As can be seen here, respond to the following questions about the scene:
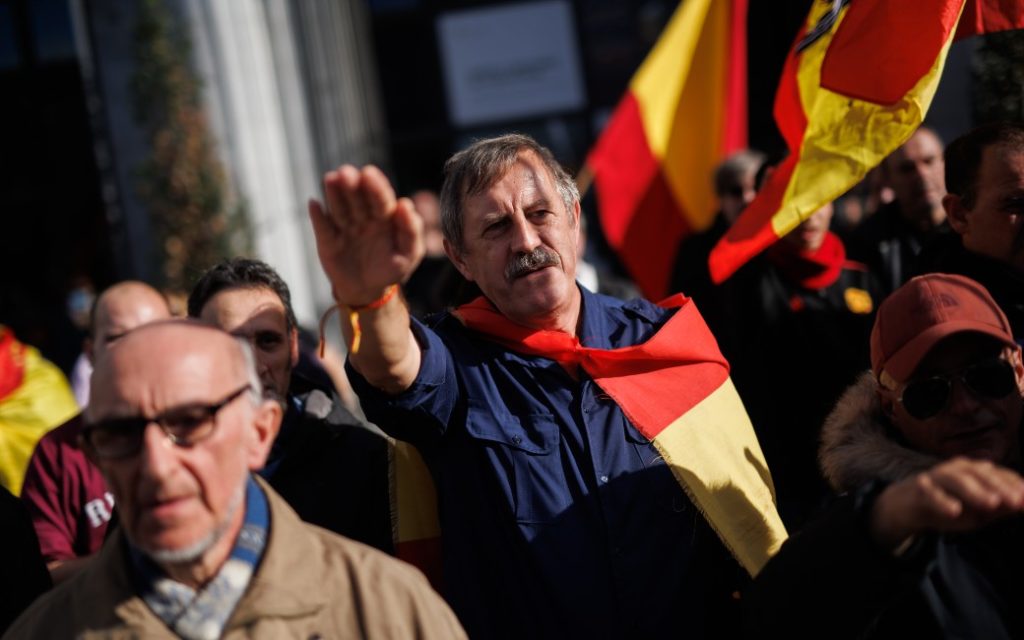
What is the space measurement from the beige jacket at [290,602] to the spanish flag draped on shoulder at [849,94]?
7.06 ft

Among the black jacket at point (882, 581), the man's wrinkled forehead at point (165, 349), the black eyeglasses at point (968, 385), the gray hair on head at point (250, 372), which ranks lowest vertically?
the black jacket at point (882, 581)

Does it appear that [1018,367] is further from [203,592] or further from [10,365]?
[10,365]

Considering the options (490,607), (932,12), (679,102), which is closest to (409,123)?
(679,102)

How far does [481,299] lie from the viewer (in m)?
3.38

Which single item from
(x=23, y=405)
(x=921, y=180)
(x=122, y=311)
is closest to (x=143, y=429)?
(x=122, y=311)

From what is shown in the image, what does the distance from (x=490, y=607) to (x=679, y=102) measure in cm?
449

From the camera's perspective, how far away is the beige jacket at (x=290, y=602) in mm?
2305

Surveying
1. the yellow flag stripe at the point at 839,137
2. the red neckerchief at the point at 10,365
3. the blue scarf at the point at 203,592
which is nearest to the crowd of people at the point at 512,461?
the blue scarf at the point at 203,592

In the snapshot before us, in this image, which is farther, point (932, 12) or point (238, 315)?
point (932, 12)

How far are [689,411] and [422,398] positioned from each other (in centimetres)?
75

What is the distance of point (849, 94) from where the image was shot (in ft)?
13.4

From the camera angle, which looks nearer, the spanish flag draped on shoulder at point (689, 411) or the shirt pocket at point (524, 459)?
the shirt pocket at point (524, 459)

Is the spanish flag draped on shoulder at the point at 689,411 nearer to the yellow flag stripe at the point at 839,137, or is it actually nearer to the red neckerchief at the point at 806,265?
the yellow flag stripe at the point at 839,137

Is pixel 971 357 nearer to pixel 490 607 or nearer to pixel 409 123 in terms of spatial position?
pixel 490 607
